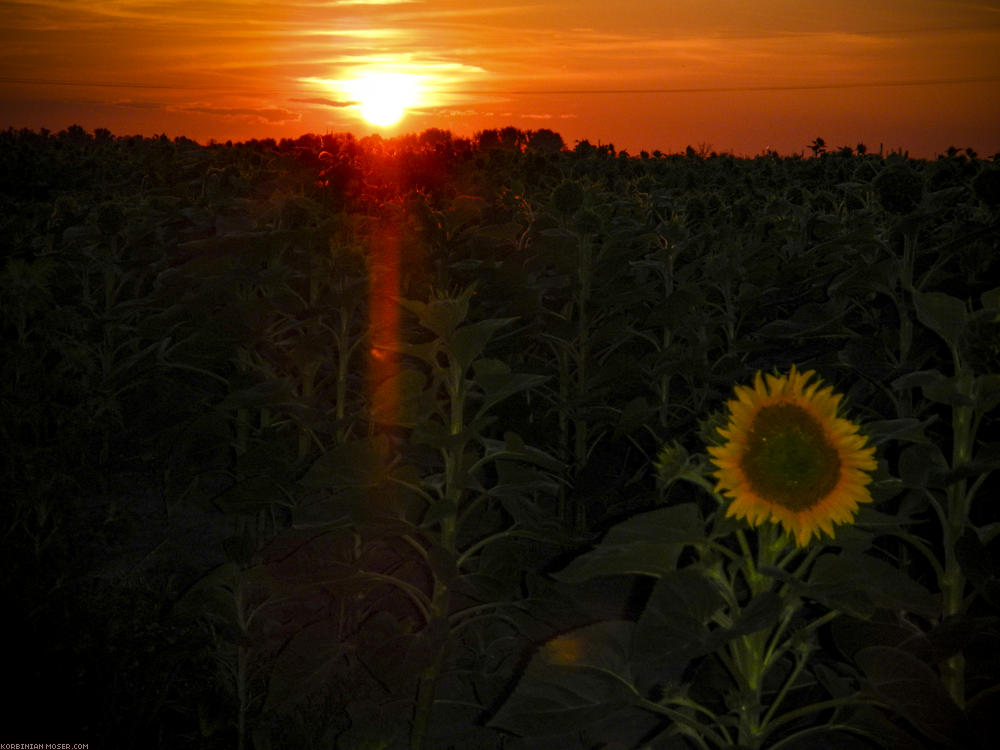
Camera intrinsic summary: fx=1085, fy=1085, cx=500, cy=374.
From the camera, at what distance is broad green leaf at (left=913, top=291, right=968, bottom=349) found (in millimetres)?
2619

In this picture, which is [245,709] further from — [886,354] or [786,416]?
[886,354]

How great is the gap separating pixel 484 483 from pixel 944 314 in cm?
237

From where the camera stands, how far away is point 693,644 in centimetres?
199

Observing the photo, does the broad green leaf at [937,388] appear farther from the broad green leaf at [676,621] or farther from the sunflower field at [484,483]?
the broad green leaf at [676,621]

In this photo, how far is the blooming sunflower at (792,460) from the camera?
1924 millimetres

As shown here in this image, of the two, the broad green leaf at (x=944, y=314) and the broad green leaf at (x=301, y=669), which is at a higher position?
the broad green leaf at (x=944, y=314)

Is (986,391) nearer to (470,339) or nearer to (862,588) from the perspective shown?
(862,588)

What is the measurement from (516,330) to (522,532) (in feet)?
5.11

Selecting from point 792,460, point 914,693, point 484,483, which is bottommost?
point 484,483

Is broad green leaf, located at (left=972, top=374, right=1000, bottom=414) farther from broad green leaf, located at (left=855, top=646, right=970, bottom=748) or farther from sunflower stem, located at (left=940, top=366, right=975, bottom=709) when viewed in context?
broad green leaf, located at (left=855, top=646, right=970, bottom=748)

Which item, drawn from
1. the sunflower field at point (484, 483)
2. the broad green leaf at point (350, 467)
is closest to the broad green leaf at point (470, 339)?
the sunflower field at point (484, 483)

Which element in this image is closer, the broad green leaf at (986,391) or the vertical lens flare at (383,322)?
the broad green leaf at (986,391)

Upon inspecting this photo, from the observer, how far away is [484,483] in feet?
15.1

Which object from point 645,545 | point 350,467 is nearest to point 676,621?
point 645,545
